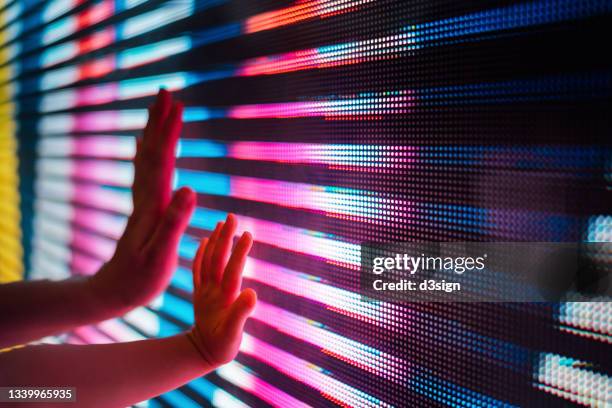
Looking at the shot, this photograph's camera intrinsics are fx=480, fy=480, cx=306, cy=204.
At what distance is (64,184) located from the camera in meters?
2.06

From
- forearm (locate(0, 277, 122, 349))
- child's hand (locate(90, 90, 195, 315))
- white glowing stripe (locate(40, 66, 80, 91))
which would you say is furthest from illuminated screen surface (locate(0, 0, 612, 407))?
white glowing stripe (locate(40, 66, 80, 91))

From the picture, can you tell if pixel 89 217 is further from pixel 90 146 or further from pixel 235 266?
pixel 235 266

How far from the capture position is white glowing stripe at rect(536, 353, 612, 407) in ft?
2.04

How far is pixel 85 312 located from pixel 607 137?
1.28 meters

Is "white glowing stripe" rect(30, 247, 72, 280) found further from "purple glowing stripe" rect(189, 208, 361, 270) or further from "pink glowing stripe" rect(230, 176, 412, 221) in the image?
"pink glowing stripe" rect(230, 176, 412, 221)

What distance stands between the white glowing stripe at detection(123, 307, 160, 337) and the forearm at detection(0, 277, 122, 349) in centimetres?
19

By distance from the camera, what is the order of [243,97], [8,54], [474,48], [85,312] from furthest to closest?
1. [8,54]
2. [85,312]
3. [243,97]
4. [474,48]

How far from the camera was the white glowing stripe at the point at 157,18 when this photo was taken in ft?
4.27

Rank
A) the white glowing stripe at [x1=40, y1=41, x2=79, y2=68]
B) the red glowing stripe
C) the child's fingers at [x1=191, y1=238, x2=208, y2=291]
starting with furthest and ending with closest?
the white glowing stripe at [x1=40, y1=41, x2=79, y2=68] → the red glowing stripe → the child's fingers at [x1=191, y1=238, x2=208, y2=291]

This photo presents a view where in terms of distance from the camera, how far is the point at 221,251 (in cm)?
104

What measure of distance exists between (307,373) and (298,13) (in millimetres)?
763

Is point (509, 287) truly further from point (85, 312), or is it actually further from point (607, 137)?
point (85, 312)

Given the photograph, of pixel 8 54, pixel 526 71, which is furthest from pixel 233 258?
pixel 8 54

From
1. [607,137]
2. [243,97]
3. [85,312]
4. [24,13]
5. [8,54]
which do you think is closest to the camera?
[607,137]
